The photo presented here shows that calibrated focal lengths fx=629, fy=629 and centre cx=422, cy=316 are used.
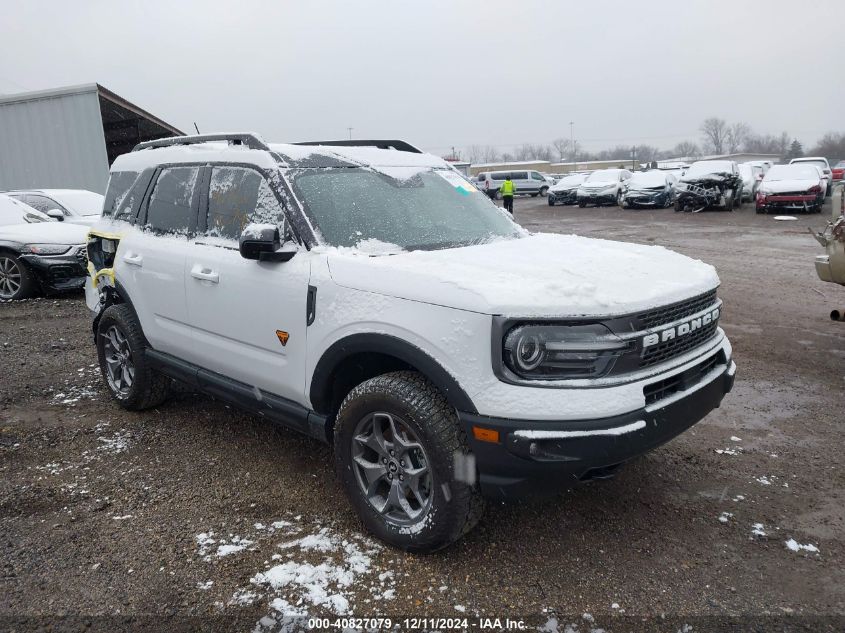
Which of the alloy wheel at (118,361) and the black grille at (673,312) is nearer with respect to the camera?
the black grille at (673,312)

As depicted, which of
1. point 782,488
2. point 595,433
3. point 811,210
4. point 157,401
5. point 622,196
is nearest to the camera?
point 595,433

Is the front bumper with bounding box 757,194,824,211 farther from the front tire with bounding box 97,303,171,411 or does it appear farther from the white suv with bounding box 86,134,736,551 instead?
the front tire with bounding box 97,303,171,411

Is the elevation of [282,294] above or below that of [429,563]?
above

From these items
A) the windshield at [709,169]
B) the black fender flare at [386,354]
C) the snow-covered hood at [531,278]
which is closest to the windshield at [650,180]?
the windshield at [709,169]

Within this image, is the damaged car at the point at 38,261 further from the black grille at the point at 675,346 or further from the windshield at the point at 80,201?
the black grille at the point at 675,346

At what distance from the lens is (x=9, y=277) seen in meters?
9.34

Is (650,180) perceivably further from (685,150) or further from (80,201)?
(685,150)

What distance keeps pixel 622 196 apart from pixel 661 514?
2427 centimetres

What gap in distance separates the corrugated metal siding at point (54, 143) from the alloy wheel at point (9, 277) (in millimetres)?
8522

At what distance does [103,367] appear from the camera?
506 centimetres

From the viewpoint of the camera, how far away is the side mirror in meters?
3.13

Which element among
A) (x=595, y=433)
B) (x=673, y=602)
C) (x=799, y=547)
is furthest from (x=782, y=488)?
(x=595, y=433)

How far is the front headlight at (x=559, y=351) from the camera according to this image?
8.32ft

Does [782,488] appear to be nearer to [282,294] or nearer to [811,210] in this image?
[282,294]
